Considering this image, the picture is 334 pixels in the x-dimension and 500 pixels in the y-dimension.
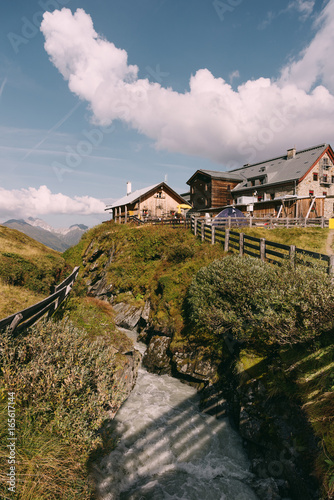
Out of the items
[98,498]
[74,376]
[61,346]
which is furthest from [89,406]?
[98,498]

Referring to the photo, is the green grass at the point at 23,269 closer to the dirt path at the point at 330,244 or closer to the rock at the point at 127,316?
the rock at the point at 127,316

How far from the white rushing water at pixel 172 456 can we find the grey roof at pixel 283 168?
36.3 metres

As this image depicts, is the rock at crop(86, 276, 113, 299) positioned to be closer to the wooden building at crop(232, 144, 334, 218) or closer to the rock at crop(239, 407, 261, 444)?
the rock at crop(239, 407, 261, 444)

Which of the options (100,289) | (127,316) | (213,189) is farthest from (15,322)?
(213,189)

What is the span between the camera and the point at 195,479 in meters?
6.52

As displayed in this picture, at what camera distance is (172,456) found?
723cm

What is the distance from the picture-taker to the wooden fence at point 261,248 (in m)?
8.45

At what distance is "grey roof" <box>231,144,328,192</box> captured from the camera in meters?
36.3

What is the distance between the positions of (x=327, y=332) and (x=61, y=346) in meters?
7.39

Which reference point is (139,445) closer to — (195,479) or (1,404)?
(195,479)

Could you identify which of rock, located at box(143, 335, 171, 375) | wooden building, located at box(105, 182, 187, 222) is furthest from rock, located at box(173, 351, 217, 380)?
wooden building, located at box(105, 182, 187, 222)

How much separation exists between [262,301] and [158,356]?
6407mm

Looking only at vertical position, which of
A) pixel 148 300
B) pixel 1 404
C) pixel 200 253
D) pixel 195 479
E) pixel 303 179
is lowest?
pixel 195 479

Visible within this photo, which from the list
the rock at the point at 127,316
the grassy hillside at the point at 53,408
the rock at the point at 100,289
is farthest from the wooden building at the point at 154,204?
the grassy hillside at the point at 53,408
